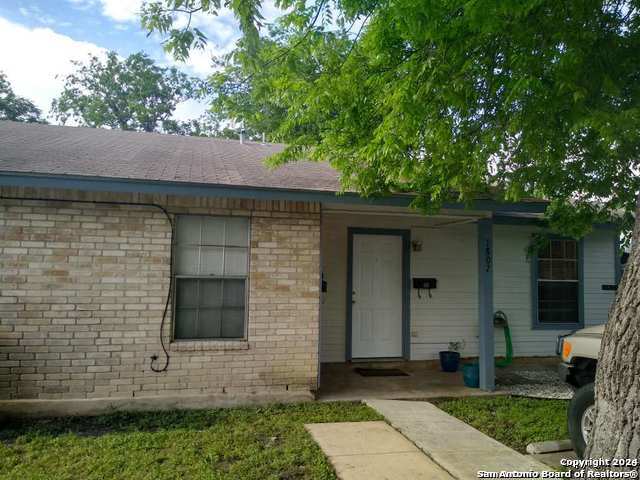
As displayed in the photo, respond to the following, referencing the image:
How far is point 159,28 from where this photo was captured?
164 inches

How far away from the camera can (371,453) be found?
14.7 feet

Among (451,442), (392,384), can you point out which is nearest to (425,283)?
(392,384)

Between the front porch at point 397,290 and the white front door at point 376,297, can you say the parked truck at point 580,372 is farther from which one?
the white front door at point 376,297

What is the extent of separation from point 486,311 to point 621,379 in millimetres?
4594

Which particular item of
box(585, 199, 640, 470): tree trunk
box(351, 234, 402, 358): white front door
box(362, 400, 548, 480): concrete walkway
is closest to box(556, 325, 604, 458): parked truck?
box(362, 400, 548, 480): concrete walkway

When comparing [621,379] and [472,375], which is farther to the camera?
[472,375]

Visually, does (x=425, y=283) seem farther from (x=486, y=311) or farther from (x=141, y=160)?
(x=141, y=160)

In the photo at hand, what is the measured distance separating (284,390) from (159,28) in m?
4.47

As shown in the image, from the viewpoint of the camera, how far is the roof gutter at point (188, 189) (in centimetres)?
527

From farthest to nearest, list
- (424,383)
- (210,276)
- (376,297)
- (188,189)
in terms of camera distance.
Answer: (376,297) → (424,383) → (210,276) → (188,189)

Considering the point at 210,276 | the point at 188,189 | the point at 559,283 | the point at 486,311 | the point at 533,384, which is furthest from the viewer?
the point at 559,283

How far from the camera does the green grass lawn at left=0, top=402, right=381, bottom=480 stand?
4012 millimetres

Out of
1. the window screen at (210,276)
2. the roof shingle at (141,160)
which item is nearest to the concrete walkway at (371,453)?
the window screen at (210,276)

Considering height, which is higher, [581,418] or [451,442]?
[581,418]
